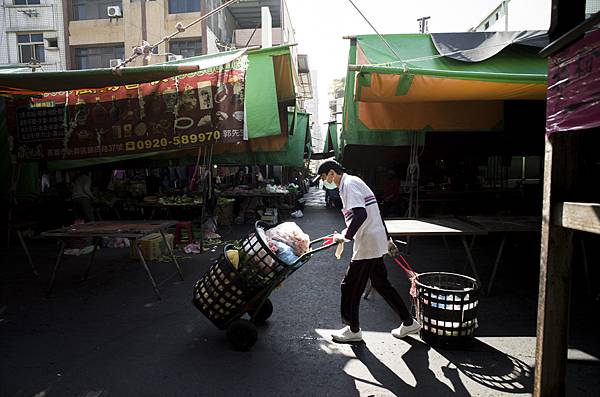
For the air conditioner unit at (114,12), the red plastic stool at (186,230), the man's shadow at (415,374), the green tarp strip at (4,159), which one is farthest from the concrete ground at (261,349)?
the air conditioner unit at (114,12)

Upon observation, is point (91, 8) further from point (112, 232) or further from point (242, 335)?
point (242, 335)

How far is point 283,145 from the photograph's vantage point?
31.9 feet

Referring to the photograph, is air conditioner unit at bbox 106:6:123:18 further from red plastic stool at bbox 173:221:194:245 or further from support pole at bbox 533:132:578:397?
support pole at bbox 533:132:578:397

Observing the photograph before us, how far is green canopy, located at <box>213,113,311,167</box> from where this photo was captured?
1080 centimetres

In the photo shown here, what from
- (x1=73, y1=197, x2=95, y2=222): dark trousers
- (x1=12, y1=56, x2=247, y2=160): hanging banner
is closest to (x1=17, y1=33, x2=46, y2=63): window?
(x1=73, y1=197, x2=95, y2=222): dark trousers

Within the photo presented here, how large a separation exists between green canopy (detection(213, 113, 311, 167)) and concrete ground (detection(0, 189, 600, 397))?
530 cm

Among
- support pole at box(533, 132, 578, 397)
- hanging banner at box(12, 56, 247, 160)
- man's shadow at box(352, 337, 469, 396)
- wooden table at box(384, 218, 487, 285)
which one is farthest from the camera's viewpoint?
hanging banner at box(12, 56, 247, 160)

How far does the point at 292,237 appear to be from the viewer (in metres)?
3.81

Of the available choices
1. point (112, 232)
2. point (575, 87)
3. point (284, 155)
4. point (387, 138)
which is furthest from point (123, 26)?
point (575, 87)

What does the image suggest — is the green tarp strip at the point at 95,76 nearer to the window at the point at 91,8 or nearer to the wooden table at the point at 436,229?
the wooden table at the point at 436,229

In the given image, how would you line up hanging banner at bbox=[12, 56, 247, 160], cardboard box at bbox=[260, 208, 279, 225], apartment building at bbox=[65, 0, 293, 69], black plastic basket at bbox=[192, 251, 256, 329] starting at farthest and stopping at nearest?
apartment building at bbox=[65, 0, 293, 69]
cardboard box at bbox=[260, 208, 279, 225]
hanging banner at bbox=[12, 56, 247, 160]
black plastic basket at bbox=[192, 251, 256, 329]

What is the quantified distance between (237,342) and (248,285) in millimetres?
604

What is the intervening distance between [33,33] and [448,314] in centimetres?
2442

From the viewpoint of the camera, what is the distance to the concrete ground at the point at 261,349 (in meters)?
3.19
